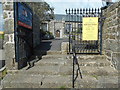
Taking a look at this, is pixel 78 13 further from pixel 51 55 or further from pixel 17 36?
pixel 17 36

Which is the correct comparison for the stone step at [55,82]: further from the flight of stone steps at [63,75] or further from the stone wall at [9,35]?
the stone wall at [9,35]

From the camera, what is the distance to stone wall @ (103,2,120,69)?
450cm

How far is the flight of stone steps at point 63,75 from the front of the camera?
3.75 m

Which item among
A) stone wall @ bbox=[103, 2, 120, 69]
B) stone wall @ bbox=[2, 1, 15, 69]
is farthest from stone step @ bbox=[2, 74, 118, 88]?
stone wall @ bbox=[103, 2, 120, 69]

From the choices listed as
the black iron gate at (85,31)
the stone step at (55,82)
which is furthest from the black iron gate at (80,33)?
the stone step at (55,82)

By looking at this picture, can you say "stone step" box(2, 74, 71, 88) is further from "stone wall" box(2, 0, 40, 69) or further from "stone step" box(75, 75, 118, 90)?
"stone wall" box(2, 0, 40, 69)

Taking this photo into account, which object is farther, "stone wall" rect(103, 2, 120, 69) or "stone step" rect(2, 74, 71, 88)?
"stone wall" rect(103, 2, 120, 69)

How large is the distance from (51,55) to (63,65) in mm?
1140

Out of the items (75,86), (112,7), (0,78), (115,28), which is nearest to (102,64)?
(115,28)

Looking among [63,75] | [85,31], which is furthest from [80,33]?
[63,75]

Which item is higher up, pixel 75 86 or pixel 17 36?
pixel 17 36

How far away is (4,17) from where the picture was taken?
4402 millimetres

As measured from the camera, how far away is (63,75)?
14.2 feet

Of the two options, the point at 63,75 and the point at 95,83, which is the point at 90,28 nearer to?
the point at 63,75
